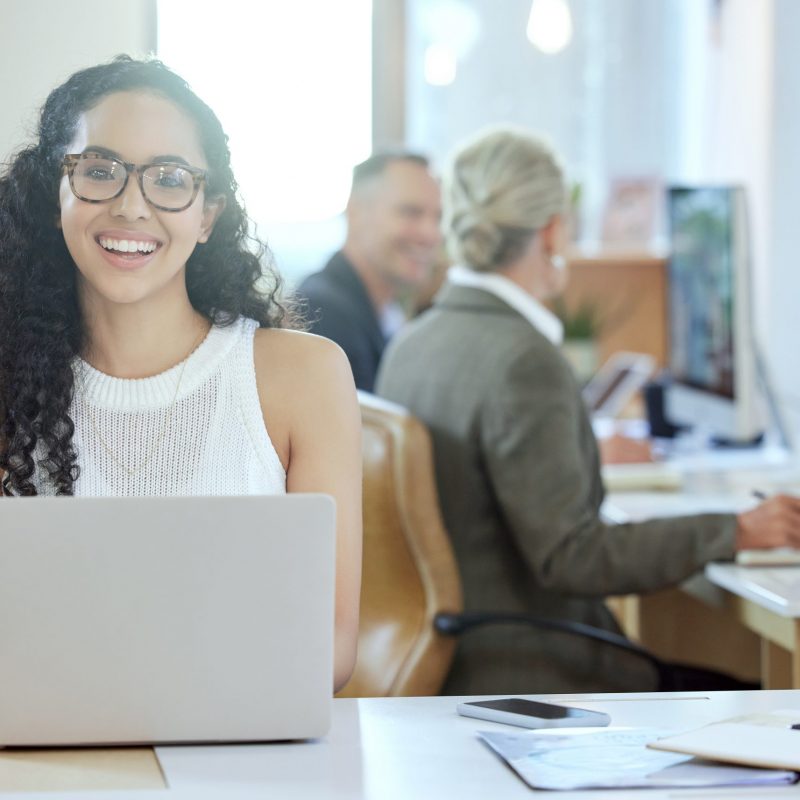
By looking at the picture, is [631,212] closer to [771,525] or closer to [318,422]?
[771,525]

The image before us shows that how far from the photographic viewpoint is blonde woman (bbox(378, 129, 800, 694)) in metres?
1.96

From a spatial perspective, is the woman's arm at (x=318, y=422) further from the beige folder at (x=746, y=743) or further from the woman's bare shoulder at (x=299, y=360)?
the beige folder at (x=746, y=743)

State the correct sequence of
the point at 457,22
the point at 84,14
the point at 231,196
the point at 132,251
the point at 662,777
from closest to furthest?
the point at 662,777
the point at 132,251
the point at 231,196
the point at 84,14
the point at 457,22

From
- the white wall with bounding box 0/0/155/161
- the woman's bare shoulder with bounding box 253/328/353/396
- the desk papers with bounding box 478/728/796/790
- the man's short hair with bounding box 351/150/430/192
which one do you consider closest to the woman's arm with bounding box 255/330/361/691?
the woman's bare shoulder with bounding box 253/328/353/396

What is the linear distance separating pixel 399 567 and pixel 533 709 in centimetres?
82

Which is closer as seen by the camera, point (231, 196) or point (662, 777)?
point (662, 777)

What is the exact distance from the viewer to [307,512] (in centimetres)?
99

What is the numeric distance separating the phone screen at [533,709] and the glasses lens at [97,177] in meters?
0.67

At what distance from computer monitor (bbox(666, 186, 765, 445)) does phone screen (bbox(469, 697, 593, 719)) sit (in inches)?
67.4

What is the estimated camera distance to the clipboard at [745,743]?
0.98m

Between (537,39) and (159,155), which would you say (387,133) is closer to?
(537,39)

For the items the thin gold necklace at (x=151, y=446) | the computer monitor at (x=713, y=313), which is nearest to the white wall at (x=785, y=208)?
the computer monitor at (x=713, y=313)

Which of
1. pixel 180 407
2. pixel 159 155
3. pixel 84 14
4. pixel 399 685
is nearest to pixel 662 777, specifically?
pixel 180 407

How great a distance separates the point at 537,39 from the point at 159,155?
3.30m
